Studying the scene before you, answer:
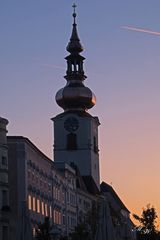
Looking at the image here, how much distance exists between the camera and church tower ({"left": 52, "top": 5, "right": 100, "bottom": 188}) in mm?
131000

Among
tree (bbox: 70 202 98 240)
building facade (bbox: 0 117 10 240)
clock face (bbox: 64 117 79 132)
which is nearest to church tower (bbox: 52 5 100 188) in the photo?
clock face (bbox: 64 117 79 132)

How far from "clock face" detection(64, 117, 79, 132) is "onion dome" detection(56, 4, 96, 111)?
280 cm

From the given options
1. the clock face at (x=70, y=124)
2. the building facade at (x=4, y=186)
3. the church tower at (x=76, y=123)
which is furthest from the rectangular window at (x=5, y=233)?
the clock face at (x=70, y=124)

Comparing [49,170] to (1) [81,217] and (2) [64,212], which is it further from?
(1) [81,217]

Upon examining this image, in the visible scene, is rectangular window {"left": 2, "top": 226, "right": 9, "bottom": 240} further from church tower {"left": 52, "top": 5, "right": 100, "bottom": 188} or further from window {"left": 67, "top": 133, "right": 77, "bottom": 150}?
window {"left": 67, "top": 133, "right": 77, "bottom": 150}

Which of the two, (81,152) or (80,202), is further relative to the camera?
(81,152)

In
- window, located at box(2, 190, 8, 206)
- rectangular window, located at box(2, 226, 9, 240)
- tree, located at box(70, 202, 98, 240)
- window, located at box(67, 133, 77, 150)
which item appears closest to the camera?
rectangular window, located at box(2, 226, 9, 240)

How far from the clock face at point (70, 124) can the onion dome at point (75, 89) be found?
110 inches

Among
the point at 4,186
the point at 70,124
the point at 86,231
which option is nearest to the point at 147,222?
the point at 86,231

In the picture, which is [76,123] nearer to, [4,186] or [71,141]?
[71,141]

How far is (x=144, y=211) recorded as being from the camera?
3167 inches

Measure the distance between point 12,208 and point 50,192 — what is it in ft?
54.2

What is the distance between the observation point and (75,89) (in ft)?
434


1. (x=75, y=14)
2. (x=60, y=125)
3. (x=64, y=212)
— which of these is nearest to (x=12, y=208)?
(x=64, y=212)
